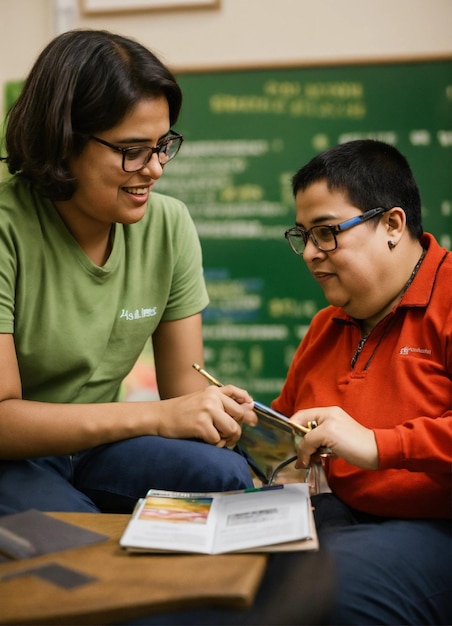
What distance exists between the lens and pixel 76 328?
5.22 feet

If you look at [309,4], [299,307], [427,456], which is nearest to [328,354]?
[427,456]

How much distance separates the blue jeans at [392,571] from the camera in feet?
3.67

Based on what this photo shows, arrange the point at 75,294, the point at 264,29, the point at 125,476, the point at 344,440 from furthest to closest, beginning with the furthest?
the point at 264,29 → the point at 75,294 → the point at 125,476 → the point at 344,440

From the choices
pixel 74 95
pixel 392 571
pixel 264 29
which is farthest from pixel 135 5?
pixel 392 571

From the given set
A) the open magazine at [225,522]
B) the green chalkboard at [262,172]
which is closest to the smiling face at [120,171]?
the open magazine at [225,522]

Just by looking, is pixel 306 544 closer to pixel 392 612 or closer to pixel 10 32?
pixel 392 612

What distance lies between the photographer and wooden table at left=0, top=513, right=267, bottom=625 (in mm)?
877

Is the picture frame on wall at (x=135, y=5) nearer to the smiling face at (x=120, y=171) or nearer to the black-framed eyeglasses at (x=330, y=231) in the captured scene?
the smiling face at (x=120, y=171)

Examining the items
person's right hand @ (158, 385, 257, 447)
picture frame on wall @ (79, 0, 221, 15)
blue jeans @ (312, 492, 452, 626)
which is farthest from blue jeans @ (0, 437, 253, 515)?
picture frame on wall @ (79, 0, 221, 15)

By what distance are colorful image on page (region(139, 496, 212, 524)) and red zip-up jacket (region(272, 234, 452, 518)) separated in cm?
31

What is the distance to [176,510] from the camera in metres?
1.21

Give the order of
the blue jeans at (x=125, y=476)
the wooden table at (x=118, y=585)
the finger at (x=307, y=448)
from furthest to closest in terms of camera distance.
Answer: the blue jeans at (x=125, y=476) → the finger at (x=307, y=448) → the wooden table at (x=118, y=585)

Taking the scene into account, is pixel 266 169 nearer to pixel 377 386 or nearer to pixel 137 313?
pixel 137 313

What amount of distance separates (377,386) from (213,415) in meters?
0.31
